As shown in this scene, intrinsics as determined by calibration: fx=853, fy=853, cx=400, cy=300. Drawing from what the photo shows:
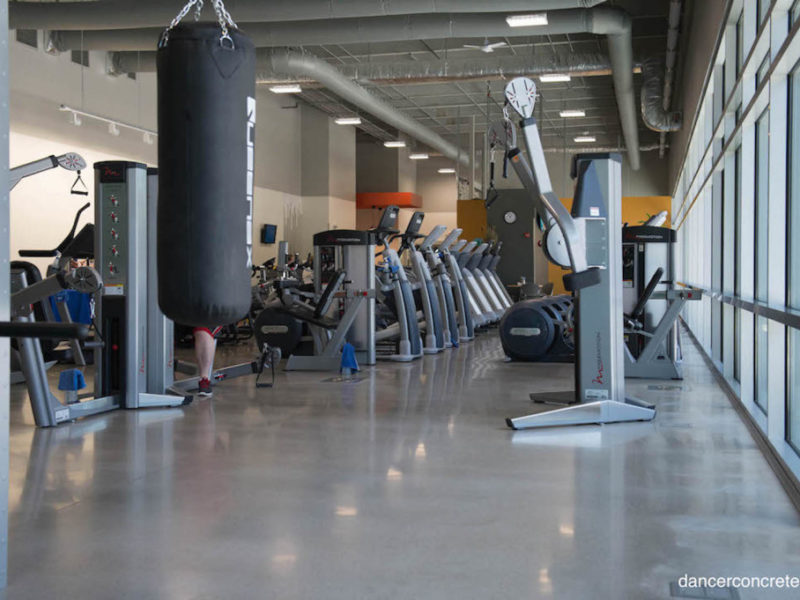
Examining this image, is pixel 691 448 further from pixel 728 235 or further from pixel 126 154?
pixel 126 154

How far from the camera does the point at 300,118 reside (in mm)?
19531

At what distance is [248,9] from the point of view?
30.1 feet

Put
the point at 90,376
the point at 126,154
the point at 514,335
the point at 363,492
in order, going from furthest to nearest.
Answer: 1. the point at 126,154
2. the point at 514,335
3. the point at 90,376
4. the point at 363,492

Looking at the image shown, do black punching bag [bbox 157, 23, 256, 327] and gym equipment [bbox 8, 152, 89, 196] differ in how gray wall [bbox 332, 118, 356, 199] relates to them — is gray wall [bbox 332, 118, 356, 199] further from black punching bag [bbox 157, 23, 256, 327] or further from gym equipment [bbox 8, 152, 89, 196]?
black punching bag [bbox 157, 23, 256, 327]

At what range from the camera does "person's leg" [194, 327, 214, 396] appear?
631cm

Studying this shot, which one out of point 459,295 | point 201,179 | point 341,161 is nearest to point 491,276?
point 459,295

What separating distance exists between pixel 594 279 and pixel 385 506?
2334mm

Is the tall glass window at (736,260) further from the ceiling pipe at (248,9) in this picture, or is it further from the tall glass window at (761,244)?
the ceiling pipe at (248,9)

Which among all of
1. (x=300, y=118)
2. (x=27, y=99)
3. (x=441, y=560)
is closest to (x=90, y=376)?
(x=27, y=99)

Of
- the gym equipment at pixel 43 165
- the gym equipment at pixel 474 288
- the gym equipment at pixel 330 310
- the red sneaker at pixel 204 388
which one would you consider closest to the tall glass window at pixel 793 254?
the gym equipment at pixel 43 165

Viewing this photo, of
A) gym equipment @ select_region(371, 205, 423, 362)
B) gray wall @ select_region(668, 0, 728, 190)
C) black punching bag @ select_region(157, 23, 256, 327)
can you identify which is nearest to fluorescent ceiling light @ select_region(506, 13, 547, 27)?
gray wall @ select_region(668, 0, 728, 190)

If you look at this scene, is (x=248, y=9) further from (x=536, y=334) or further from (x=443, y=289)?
(x=536, y=334)

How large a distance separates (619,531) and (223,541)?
1363mm

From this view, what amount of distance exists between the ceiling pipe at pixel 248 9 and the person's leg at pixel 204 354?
4.32 metres
